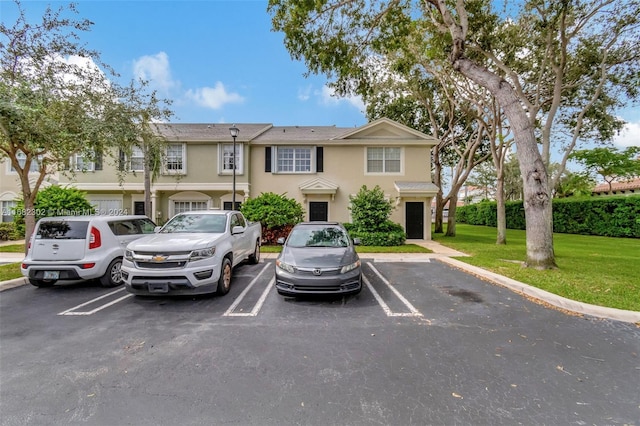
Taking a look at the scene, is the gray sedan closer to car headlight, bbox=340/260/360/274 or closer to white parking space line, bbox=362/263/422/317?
car headlight, bbox=340/260/360/274

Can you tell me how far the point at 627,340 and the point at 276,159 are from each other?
594 inches

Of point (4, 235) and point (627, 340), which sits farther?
point (4, 235)

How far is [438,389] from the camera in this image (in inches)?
112

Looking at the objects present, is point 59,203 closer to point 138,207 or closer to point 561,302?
point 138,207

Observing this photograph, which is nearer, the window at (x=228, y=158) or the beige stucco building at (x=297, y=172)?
the beige stucco building at (x=297, y=172)

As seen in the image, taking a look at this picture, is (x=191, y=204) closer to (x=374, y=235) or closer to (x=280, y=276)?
(x=374, y=235)

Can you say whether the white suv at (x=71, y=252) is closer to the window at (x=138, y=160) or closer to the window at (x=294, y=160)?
the window at (x=138, y=160)

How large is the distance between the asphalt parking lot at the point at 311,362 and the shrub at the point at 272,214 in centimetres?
742

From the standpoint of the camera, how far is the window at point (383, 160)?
648 inches

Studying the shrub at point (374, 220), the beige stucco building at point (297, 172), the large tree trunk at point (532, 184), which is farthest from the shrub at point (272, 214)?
the large tree trunk at point (532, 184)

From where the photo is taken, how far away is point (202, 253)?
18.0ft

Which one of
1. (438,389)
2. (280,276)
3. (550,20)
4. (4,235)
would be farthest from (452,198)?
(4,235)

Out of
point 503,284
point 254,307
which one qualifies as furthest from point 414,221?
point 254,307

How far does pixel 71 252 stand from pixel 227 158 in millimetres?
10857
